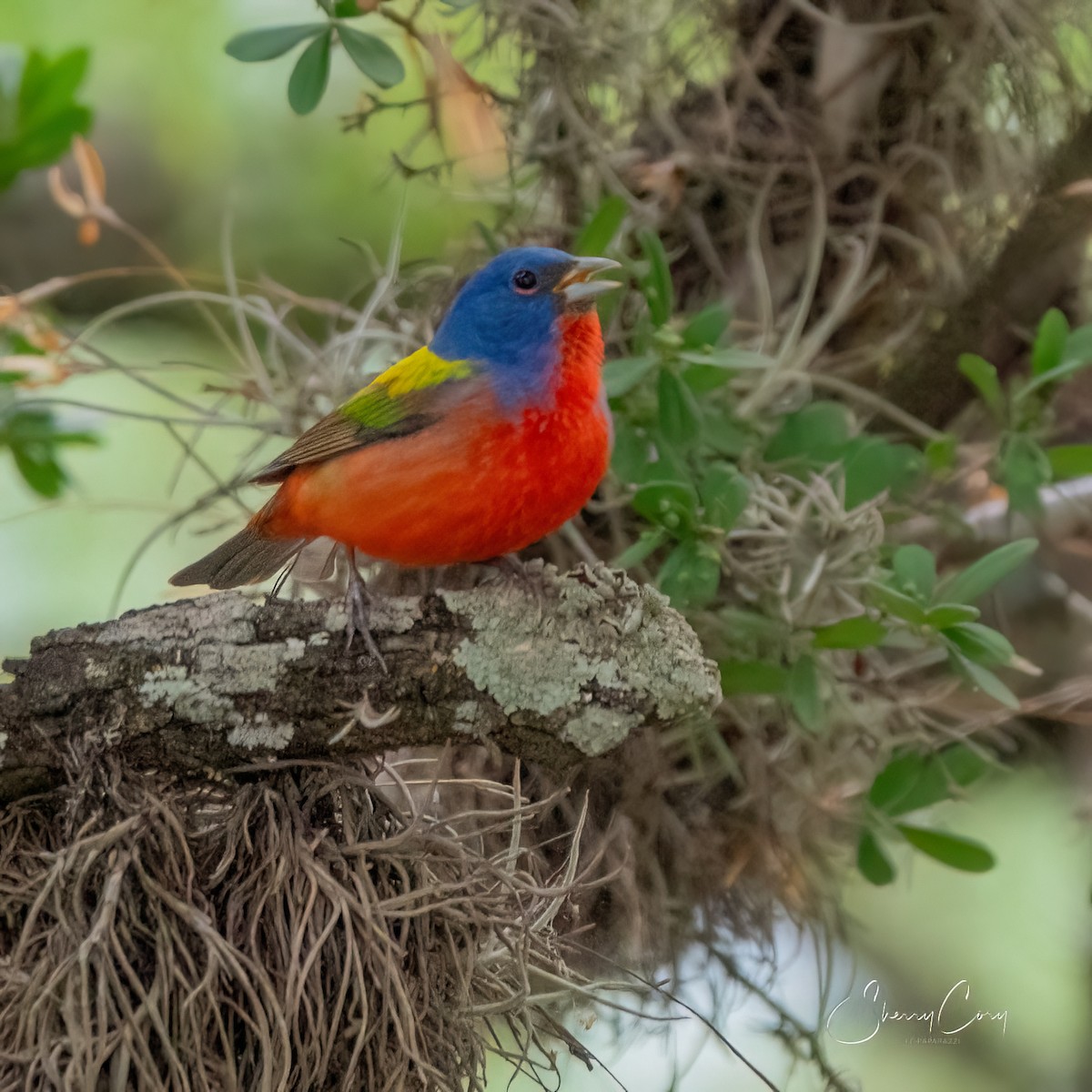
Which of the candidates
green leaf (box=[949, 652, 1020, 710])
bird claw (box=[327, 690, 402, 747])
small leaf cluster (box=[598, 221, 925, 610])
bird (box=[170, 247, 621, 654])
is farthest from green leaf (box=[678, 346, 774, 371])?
bird claw (box=[327, 690, 402, 747])

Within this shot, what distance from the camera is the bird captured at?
196 centimetres

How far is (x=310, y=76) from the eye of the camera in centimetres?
240

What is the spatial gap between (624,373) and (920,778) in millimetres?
1040

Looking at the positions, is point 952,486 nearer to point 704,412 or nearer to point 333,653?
point 704,412

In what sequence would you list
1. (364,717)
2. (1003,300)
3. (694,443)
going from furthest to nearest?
(1003,300)
(694,443)
(364,717)

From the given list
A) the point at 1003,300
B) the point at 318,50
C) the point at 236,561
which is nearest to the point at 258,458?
the point at 236,561

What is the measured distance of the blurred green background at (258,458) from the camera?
2836 mm

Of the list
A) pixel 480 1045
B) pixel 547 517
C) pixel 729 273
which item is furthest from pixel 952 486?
pixel 480 1045

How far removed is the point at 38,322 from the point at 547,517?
4.90 feet

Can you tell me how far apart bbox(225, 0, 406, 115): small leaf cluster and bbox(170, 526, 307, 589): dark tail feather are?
0.88 m

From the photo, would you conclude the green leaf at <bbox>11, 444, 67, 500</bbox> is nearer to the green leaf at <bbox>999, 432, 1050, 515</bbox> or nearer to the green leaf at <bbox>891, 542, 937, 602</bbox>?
the green leaf at <bbox>891, 542, 937, 602</bbox>

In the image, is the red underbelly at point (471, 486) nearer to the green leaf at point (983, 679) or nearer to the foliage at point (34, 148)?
the green leaf at point (983, 679)

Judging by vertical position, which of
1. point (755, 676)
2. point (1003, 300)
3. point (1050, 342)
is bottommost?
point (755, 676)

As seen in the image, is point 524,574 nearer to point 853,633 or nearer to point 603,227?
point 853,633
